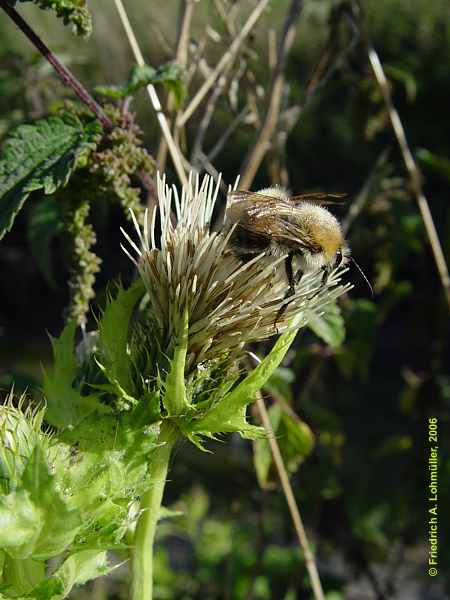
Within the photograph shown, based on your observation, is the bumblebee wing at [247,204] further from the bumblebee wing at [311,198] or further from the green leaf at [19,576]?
the green leaf at [19,576]

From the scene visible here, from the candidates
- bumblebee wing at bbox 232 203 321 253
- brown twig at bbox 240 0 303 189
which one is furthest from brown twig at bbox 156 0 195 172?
bumblebee wing at bbox 232 203 321 253

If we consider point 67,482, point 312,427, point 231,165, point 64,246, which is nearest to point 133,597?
point 67,482

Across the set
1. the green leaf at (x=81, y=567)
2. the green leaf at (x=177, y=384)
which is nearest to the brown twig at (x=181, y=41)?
the green leaf at (x=177, y=384)

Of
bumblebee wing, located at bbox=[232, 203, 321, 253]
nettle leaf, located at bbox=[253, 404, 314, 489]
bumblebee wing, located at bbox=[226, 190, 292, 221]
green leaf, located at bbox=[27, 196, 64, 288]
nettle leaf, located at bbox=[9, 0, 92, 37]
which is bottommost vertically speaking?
nettle leaf, located at bbox=[253, 404, 314, 489]

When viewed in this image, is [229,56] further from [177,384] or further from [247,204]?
[177,384]

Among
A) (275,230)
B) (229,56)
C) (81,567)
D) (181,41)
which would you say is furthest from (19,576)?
(229,56)

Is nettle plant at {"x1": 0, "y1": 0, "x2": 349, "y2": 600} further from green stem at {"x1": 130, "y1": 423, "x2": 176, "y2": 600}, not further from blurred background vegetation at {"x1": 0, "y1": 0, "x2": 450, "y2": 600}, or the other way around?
blurred background vegetation at {"x1": 0, "y1": 0, "x2": 450, "y2": 600}
